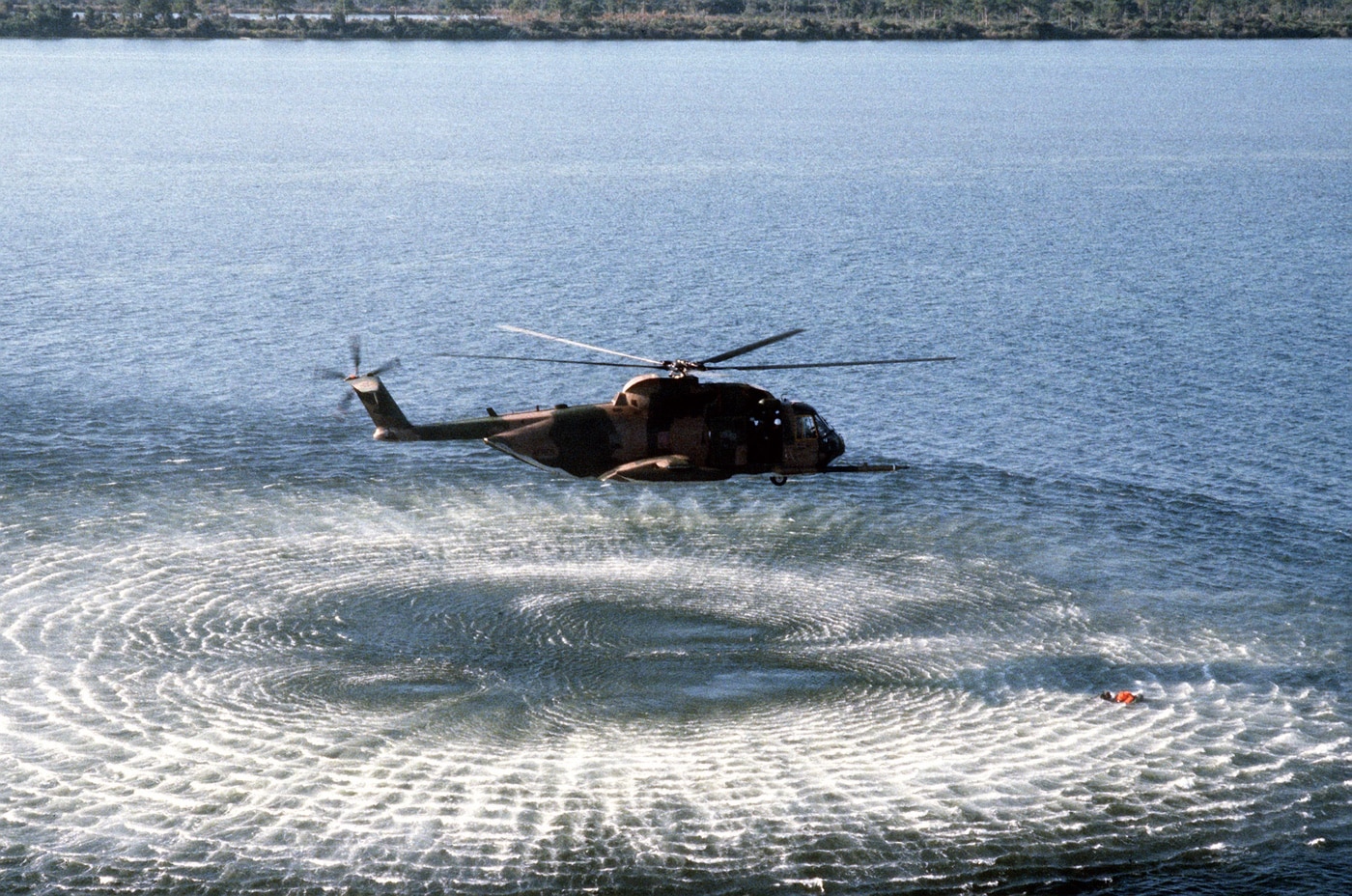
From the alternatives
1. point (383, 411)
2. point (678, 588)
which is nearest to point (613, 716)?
point (678, 588)

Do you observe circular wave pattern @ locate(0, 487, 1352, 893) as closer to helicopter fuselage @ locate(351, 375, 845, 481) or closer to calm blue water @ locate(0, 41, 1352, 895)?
calm blue water @ locate(0, 41, 1352, 895)

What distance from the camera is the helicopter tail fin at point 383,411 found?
49.2 metres

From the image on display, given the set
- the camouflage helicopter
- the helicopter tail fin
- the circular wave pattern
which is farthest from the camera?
the helicopter tail fin

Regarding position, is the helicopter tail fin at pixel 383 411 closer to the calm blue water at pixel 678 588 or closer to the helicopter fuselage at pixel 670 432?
the helicopter fuselage at pixel 670 432

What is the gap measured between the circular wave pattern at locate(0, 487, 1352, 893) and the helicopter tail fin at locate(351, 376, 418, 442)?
6.24 meters

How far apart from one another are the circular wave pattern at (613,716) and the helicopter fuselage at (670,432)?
5942mm

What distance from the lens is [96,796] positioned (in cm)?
4003

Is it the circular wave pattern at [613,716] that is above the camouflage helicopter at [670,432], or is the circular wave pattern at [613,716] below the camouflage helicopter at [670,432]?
below

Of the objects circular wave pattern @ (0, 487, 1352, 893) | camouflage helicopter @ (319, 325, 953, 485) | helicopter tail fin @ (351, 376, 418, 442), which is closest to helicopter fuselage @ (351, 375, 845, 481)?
camouflage helicopter @ (319, 325, 953, 485)

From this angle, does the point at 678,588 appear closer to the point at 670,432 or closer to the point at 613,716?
the point at 670,432

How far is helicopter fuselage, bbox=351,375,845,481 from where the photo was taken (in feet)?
157

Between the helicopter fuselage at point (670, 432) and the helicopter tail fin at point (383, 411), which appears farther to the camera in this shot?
the helicopter tail fin at point (383, 411)

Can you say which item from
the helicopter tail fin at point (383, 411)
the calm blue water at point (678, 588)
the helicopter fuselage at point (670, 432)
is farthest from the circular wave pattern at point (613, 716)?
the helicopter tail fin at point (383, 411)

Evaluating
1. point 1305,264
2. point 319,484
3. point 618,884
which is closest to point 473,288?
point 319,484
